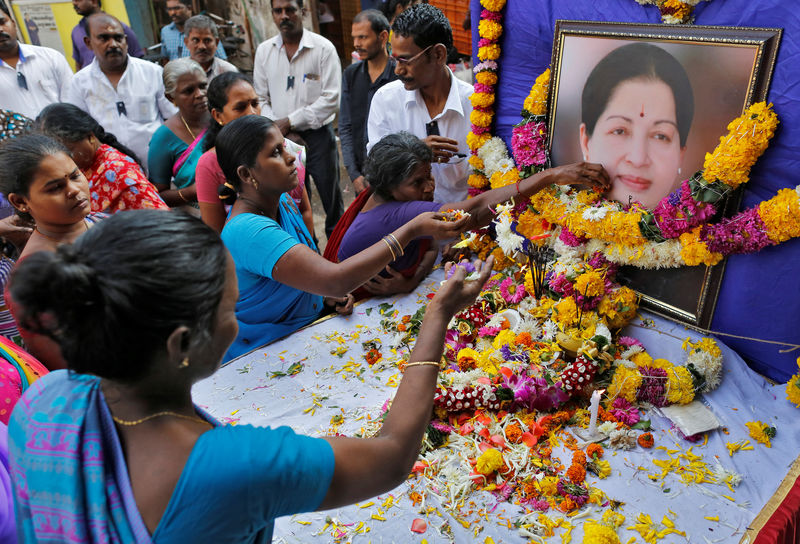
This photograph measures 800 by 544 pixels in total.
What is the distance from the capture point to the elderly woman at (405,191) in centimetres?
313

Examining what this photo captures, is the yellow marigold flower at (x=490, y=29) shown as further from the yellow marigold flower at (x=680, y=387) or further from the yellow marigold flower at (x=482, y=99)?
the yellow marigold flower at (x=680, y=387)

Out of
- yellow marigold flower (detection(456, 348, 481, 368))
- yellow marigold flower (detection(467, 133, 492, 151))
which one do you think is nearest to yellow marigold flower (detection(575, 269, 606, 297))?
yellow marigold flower (detection(456, 348, 481, 368))

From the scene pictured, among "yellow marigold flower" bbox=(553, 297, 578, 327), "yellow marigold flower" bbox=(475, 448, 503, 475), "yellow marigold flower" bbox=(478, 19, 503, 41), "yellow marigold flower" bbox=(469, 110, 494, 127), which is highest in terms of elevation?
"yellow marigold flower" bbox=(478, 19, 503, 41)

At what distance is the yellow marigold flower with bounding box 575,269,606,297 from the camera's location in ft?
9.39

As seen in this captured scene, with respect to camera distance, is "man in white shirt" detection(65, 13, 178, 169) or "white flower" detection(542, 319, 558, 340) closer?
"white flower" detection(542, 319, 558, 340)

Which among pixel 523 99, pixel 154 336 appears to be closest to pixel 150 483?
pixel 154 336

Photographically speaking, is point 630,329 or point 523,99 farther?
point 523,99

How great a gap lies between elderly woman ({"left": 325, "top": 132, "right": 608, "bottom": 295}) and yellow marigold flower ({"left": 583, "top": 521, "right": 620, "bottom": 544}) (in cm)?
171

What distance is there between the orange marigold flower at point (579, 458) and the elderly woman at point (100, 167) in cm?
298

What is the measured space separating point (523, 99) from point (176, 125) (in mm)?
2869

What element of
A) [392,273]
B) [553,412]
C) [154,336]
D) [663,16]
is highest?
[663,16]

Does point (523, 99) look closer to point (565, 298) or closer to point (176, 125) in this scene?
point (565, 298)

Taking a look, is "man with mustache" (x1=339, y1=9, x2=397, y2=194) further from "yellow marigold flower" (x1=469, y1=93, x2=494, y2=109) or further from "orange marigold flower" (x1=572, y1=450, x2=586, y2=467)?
"orange marigold flower" (x1=572, y1=450, x2=586, y2=467)

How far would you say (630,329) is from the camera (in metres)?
2.98
